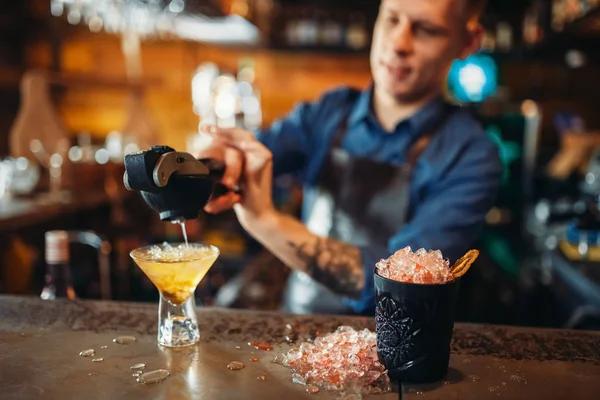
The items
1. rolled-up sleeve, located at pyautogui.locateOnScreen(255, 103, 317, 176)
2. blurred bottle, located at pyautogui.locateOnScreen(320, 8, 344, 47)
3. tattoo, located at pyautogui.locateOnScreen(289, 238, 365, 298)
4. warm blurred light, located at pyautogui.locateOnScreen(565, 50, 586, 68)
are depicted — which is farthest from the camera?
blurred bottle, located at pyautogui.locateOnScreen(320, 8, 344, 47)

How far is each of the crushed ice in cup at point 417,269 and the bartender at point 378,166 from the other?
1.51ft

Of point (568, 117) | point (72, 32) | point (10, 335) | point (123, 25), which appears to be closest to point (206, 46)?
point (72, 32)

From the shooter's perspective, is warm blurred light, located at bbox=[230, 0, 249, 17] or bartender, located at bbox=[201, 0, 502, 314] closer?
bartender, located at bbox=[201, 0, 502, 314]

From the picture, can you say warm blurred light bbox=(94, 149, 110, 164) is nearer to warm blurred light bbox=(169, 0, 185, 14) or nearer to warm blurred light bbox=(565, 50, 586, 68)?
warm blurred light bbox=(169, 0, 185, 14)

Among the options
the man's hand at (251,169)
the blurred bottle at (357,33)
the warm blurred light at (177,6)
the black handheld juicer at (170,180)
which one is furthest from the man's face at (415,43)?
the blurred bottle at (357,33)

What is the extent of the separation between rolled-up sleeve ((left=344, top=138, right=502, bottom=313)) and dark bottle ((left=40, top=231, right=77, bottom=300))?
0.79 metres

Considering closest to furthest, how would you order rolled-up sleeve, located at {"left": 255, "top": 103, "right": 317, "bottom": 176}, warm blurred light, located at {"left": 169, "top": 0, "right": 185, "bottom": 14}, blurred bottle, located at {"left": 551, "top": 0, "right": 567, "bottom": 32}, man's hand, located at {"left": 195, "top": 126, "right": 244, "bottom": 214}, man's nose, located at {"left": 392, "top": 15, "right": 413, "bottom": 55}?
man's hand, located at {"left": 195, "top": 126, "right": 244, "bottom": 214} → man's nose, located at {"left": 392, "top": 15, "right": 413, "bottom": 55} → rolled-up sleeve, located at {"left": 255, "top": 103, "right": 317, "bottom": 176} → warm blurred light, located at {"left": 169, "top": 0, "right": 185, "bottom": 14} → blurred bottle, located at {"left": 551, "top": 0, "right": 567, "bottom": 32}


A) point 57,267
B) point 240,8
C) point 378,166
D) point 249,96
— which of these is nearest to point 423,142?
point 378,166

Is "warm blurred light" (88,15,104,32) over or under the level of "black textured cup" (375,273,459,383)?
over

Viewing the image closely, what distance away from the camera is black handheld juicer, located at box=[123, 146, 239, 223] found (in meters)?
0.95

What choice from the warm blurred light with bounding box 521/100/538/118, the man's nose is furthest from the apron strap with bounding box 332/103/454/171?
the warm blurred light with bounding box 521/100/538/118

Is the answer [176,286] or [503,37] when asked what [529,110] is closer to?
[503,37]

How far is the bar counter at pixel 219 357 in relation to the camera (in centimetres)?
85

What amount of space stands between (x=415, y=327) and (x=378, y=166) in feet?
3.13
